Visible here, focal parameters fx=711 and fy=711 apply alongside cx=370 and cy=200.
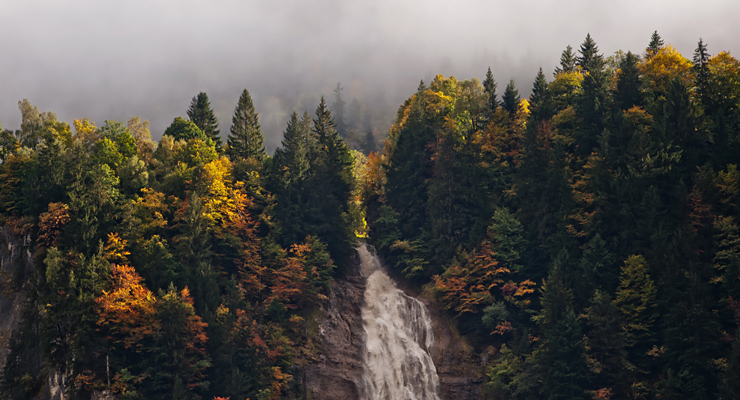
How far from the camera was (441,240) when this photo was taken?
83938 mm

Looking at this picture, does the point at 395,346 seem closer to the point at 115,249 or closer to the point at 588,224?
the point at 588,224

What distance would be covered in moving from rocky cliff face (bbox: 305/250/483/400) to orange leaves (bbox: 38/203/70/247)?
2897 centimetres

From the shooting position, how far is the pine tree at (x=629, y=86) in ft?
258

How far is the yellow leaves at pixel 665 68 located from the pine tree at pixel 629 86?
163cm

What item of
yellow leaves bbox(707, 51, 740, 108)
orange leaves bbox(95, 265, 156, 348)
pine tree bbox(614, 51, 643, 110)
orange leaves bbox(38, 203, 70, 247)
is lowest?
orange leaves bbox(95, 265, 156, 348)

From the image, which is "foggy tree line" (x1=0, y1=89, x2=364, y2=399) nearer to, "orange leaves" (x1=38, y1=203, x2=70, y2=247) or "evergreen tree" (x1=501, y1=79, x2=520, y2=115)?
"orange leaves" (x1=38, y1=203, x2=70, y2=247)

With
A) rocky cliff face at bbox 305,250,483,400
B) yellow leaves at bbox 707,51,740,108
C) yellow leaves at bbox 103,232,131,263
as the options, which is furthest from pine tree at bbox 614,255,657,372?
yellow leaves at bbox 103,232,131,263

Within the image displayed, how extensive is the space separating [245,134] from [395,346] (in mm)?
35746

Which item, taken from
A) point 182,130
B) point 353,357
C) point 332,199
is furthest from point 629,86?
point 182,130

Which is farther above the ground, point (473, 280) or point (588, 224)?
point (588, 224)

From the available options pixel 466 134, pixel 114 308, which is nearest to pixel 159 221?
pixel 114 308

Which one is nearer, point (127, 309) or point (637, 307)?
point (127, 309)

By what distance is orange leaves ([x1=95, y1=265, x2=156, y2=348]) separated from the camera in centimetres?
6569

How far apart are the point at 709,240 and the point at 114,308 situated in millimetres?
55658
